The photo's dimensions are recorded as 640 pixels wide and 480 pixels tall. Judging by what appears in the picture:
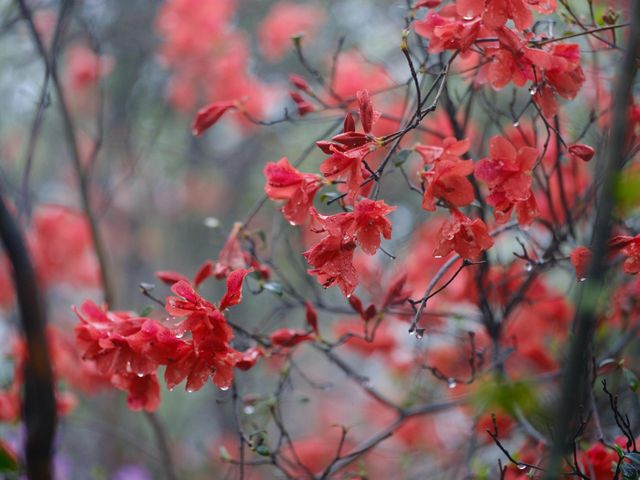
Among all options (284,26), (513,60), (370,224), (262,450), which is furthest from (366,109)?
(284,26)

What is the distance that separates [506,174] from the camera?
1.14 meters

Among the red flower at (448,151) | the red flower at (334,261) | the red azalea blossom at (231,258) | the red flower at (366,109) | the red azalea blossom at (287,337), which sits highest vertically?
the red flower at (366,109)

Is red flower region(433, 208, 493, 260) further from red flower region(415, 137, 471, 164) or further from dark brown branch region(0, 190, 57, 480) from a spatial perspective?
dark brown branch region(0, 190, 57, 480)

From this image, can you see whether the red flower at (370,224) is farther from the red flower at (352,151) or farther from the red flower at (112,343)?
the red flower at (112,343)

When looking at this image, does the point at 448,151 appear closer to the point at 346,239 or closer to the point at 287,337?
the point at 346,239

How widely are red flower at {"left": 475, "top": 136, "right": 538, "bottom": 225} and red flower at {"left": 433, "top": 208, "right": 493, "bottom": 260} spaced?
77 mm

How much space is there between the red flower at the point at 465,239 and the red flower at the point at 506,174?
0.08 meters

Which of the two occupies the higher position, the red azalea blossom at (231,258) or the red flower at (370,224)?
the red flower at (370,224)

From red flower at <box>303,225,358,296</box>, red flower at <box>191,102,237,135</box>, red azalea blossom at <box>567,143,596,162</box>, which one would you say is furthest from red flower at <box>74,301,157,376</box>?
red azalea blossom at <box>567,143,596,162</box>

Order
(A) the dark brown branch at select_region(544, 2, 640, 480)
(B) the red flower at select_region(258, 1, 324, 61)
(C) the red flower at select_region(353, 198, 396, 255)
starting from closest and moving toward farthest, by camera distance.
Result: (A) the dark brown branch at select_region(544, 2, 640, 480) < (C) the red flower at select_region(353, 198, 396, 255) < (B) the red flower at select_region(258, 1, 324, 61)

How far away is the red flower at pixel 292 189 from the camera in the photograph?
117 cm

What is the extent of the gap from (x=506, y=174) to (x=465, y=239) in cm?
14

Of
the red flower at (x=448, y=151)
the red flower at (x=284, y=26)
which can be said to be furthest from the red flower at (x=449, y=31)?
the red flower at (x=284, y=26)

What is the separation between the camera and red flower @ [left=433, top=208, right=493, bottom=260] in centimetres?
109
